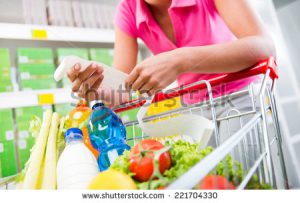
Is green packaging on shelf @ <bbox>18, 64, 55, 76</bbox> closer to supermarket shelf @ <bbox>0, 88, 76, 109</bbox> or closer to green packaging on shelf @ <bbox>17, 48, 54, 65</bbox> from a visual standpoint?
green packaging on shelf @ <bbox>17, 48, 54, 65</bbox>

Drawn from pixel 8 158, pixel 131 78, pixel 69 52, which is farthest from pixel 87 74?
pixel 69 52

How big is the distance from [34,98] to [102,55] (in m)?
0.52

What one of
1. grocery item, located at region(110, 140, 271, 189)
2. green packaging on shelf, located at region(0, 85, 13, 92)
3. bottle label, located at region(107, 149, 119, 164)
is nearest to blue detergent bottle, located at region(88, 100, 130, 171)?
bottle label, located at region(107, 149, 119, 164)

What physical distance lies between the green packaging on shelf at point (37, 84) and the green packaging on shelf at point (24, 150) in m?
0.29

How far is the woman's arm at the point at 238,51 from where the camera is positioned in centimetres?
79

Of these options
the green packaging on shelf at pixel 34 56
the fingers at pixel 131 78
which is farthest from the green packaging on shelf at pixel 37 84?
the fingers at pixel 131 78

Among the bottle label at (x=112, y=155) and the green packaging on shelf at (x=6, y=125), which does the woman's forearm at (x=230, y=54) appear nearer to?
the bottle label at (x=112, y=155)

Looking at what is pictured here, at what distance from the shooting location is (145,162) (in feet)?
1.86

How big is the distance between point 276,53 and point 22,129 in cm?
134

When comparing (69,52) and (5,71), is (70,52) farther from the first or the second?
(5,71)


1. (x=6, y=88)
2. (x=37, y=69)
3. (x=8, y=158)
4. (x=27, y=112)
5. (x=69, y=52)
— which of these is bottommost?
(x=8, y=158)

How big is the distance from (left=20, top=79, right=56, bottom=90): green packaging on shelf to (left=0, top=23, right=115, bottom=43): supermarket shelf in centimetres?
23

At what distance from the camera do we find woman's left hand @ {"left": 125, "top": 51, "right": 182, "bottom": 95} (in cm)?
80

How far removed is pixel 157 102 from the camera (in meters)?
1.01
